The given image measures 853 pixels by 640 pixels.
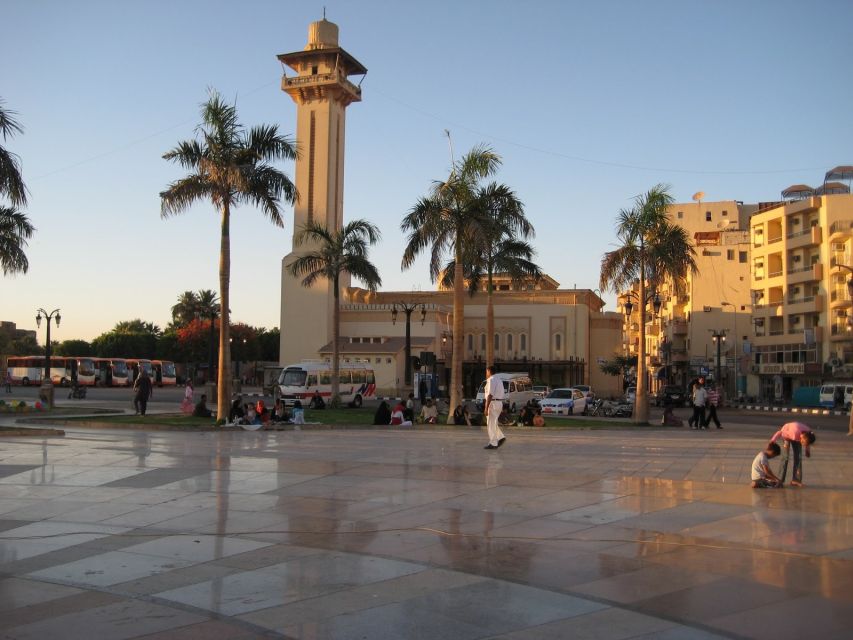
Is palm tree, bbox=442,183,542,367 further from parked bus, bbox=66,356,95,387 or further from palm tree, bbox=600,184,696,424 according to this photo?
parked bus, bbox=66,356,95,387

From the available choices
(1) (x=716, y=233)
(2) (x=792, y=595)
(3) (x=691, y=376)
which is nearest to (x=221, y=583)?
(2) (x=792, y=595)

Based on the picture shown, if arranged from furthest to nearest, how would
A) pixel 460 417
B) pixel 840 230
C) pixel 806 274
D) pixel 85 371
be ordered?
1. pixel 85 371
2. pixel 806 274
3. pixel 840 230
4. pixel 460 417

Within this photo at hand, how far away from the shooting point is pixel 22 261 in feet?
116

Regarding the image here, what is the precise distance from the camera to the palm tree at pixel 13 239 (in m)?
35.1

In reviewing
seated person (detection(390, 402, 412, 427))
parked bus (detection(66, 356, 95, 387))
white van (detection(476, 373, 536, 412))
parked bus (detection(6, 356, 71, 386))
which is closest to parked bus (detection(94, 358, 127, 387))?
parked bus (detection(66, 356, 95, 387))

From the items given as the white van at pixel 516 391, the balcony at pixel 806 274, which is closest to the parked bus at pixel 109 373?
the white van at pixel 516 391

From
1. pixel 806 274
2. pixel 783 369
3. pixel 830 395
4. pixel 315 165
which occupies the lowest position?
pixel 830 395

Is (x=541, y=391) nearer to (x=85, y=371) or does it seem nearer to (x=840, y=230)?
(x=840, y=230)

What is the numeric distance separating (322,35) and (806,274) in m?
44.7

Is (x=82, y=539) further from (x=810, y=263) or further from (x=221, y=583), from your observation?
(x=810, y=263)

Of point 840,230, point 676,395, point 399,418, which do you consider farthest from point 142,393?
point 840,230

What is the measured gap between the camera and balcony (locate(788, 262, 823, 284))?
196 ft

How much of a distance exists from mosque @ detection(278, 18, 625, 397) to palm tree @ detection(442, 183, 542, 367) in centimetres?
2515

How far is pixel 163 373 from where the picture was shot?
82000 millimetres
